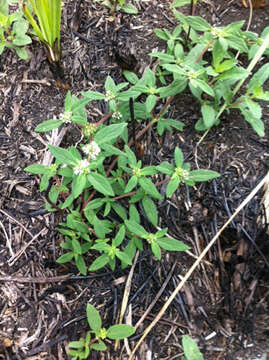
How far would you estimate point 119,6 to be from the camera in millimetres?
2289

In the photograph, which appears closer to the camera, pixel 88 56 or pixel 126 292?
pixel 126 292

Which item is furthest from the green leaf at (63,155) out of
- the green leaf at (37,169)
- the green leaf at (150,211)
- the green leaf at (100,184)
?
the green leaf at (150,211)

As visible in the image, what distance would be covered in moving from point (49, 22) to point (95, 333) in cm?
169

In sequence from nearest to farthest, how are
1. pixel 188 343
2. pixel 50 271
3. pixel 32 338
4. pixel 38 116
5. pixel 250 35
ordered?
pixel 188 343 → pixel 32 338 → pixel 50 271 → pixel 250 35 → pixel 38 116

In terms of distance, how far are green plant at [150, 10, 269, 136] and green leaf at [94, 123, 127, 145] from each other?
419mm

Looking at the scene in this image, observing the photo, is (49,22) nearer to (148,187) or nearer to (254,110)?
(148,187)

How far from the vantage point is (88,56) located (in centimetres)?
224

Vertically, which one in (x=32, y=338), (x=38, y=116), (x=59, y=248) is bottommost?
(x=32, y=338)

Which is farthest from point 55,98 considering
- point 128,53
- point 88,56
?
point 128,53

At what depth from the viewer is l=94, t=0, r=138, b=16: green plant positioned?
226 centimetres

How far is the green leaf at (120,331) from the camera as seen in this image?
1551 mm

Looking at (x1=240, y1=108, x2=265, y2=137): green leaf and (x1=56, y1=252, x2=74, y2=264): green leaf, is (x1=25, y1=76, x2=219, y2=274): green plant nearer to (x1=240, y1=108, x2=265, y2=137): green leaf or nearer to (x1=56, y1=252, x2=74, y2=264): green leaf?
(x1=56, y1=252, x2=74, y2=264): green leaf

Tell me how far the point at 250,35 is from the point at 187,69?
0.52 metres

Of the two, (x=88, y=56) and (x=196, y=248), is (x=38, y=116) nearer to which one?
(x=88, y=56)
